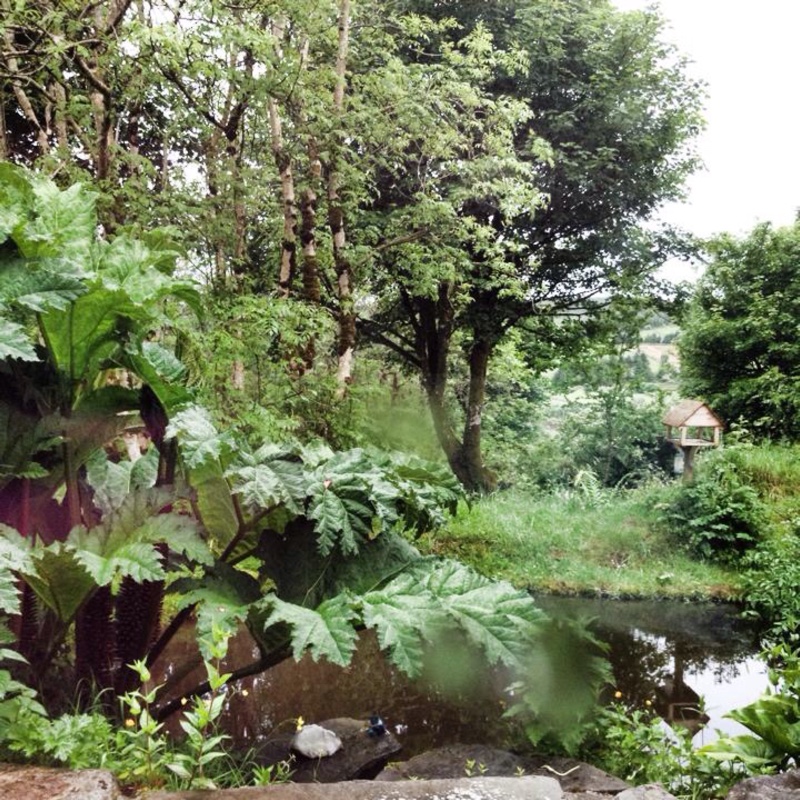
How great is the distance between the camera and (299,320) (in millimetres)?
4648

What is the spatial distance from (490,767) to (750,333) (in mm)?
8466

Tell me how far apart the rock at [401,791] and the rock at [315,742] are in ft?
3.30

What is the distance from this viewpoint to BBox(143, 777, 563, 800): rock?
1671 millimetres

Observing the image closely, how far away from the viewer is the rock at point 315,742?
275cm

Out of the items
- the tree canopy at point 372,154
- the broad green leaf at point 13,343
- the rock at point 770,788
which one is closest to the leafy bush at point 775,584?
the rock at point 770,788

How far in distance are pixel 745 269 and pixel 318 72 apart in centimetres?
704

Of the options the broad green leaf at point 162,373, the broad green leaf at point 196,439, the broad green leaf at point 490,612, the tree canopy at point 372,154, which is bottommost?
the broad green leaf at point 490,612

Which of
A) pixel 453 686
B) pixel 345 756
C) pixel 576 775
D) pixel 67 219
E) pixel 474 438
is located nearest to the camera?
pixel 67 219

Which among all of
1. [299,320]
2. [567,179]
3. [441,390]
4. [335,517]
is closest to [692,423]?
[567,179]

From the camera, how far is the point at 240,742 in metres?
3.00

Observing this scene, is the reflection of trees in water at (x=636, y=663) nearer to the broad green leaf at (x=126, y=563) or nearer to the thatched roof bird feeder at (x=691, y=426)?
the thatched roof bird feeder at (x=691, y=426)

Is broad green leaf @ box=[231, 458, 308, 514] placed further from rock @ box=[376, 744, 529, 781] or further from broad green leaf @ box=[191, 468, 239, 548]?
rock @ box=[376, 744, 529, 781]

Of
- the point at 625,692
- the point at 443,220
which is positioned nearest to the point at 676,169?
the point at 443,220

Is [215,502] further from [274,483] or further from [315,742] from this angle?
[315,742]
